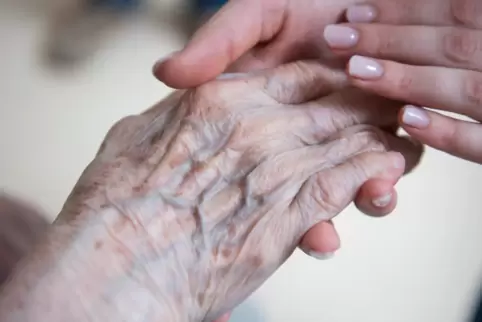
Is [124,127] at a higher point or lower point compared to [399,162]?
higher

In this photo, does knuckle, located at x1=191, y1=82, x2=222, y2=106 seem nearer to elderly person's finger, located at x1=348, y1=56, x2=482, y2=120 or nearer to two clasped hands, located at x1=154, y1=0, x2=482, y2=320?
two clasped hands, located at x1=154, y1=0, x2=482, y2=320

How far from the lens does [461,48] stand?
74 centimetres

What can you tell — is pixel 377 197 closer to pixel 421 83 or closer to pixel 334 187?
pixel 334 187

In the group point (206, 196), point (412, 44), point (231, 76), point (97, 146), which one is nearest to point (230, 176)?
point (206, 196)

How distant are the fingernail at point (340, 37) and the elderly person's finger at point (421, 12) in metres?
0.06

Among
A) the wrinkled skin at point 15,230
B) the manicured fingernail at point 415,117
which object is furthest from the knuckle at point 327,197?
the wrinkled skin at point 15,230

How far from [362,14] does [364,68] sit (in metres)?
0.13

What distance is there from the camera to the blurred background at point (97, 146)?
1071 millimetres

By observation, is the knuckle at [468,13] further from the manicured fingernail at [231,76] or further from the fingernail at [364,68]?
the manicured fingernail at [231,76]

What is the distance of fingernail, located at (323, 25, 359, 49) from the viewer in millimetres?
733

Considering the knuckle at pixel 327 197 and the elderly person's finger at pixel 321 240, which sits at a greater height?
the knuckle at pixel 327 197

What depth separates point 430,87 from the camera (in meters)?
0.70

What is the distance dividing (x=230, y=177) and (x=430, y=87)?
0.25m

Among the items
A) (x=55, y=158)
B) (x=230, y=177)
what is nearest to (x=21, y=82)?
(x=55, y=158)
